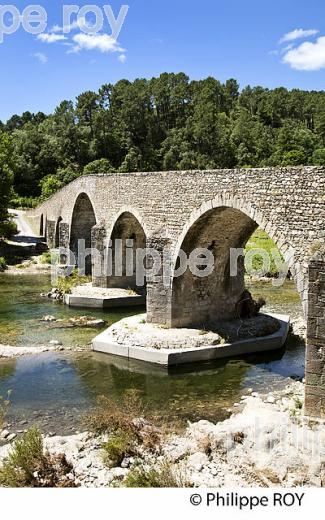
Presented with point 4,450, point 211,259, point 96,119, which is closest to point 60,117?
point 96,119

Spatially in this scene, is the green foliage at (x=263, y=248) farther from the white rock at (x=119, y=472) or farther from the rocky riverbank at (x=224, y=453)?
the white rock at (x=119, y=472)

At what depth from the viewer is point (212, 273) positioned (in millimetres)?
15531

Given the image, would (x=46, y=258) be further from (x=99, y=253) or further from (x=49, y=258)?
(x=99, y=253)

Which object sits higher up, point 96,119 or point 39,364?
point 96,119

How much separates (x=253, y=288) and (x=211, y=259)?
29.3ft

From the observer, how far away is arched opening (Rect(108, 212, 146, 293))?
2089 cm

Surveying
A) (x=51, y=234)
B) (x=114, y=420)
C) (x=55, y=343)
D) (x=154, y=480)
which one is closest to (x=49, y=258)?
(x=51, y=234)

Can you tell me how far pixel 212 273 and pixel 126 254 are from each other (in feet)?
22.8

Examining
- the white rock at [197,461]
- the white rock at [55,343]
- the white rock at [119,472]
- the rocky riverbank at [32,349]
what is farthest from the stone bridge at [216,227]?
the white rock at [119,472]

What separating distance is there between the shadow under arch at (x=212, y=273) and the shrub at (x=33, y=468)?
7.13 meters

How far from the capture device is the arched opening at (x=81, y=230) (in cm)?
2794

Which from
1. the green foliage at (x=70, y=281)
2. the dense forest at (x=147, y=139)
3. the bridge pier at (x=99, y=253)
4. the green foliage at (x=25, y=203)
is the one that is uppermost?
the dense forest at (x=147, y=139)
